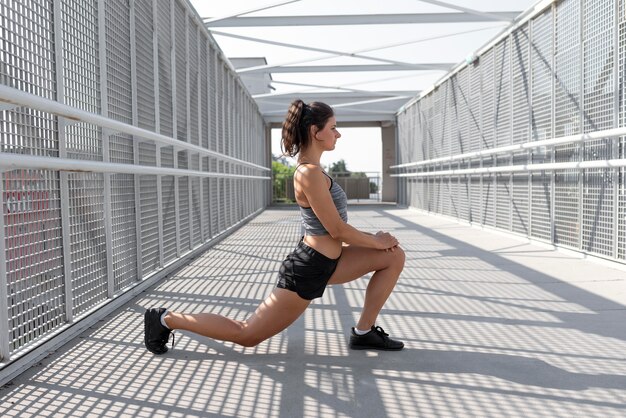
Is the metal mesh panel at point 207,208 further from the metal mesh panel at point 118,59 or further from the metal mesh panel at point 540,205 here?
the metal mesh panel at point 540,205

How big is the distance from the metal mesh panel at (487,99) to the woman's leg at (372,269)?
7118 mm

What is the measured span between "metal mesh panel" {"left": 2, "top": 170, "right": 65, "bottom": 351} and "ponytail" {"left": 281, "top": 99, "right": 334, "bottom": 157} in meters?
1.29

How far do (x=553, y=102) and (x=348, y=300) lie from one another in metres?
4.15

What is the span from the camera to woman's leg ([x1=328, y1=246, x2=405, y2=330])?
3.12 metres

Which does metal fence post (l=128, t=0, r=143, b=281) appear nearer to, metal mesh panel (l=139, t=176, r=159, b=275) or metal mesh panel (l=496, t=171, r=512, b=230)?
metal mesh panel (l=139, t=176, r=159, b=275)

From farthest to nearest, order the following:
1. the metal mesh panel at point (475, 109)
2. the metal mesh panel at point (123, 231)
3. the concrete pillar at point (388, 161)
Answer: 1. the concrete pillar at point (388, 161)
2. the metal mesh panel at point (475, 109)
3. the metal mesh panel at point (123, 231)

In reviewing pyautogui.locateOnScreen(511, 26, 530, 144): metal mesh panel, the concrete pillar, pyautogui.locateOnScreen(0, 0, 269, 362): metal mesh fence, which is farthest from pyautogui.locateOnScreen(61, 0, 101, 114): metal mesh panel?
the concrete pillar

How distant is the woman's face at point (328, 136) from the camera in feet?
10.0

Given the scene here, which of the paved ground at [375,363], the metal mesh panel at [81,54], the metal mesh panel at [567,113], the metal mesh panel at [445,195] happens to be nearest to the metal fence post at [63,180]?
the metal mesh panel at [81,54]

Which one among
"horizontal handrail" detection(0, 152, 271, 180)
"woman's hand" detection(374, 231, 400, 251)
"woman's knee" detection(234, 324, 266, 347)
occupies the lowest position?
"woman's knee" detection(234, 324, 266, 347)

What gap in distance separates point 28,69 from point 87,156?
37.2 inches

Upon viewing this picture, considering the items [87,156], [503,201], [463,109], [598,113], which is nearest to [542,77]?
[598,113]

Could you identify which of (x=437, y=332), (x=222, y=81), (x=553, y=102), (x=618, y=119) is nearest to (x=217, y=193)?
(x=222, y=81)

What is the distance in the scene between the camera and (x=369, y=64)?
14.5 metres
